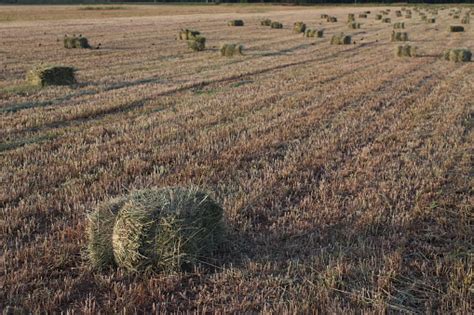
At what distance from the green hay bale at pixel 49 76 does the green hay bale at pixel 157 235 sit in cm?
1169

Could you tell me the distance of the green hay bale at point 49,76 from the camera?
15.6 metres

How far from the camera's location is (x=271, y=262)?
5363 millimetres

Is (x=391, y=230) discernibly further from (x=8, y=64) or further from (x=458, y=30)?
(x=458, y=30)

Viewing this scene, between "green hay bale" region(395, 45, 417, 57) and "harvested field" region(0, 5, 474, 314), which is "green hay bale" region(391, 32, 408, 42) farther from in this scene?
"harvested field" region(0, 5, 474, 314)

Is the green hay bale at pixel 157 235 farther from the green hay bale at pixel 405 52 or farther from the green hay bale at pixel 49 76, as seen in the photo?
the green hay bale at pixel 405 52

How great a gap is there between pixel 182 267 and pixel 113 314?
3.24 ft

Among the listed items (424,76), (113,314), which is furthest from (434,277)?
(424,76)

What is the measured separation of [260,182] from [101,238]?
9.77 feet

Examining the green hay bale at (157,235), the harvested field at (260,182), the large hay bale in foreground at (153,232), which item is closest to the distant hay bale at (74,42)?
the harvested field at (260,182)

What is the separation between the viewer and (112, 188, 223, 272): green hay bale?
5.10 metres

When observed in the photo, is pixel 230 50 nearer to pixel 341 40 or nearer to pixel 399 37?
pixel 341 40

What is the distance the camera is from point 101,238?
526 centimetres

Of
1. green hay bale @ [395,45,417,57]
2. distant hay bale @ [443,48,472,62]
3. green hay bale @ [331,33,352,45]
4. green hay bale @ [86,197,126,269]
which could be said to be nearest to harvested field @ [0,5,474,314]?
green hay bale @ [86,197,126,269]

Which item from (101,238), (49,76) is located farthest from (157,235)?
(49,76)
